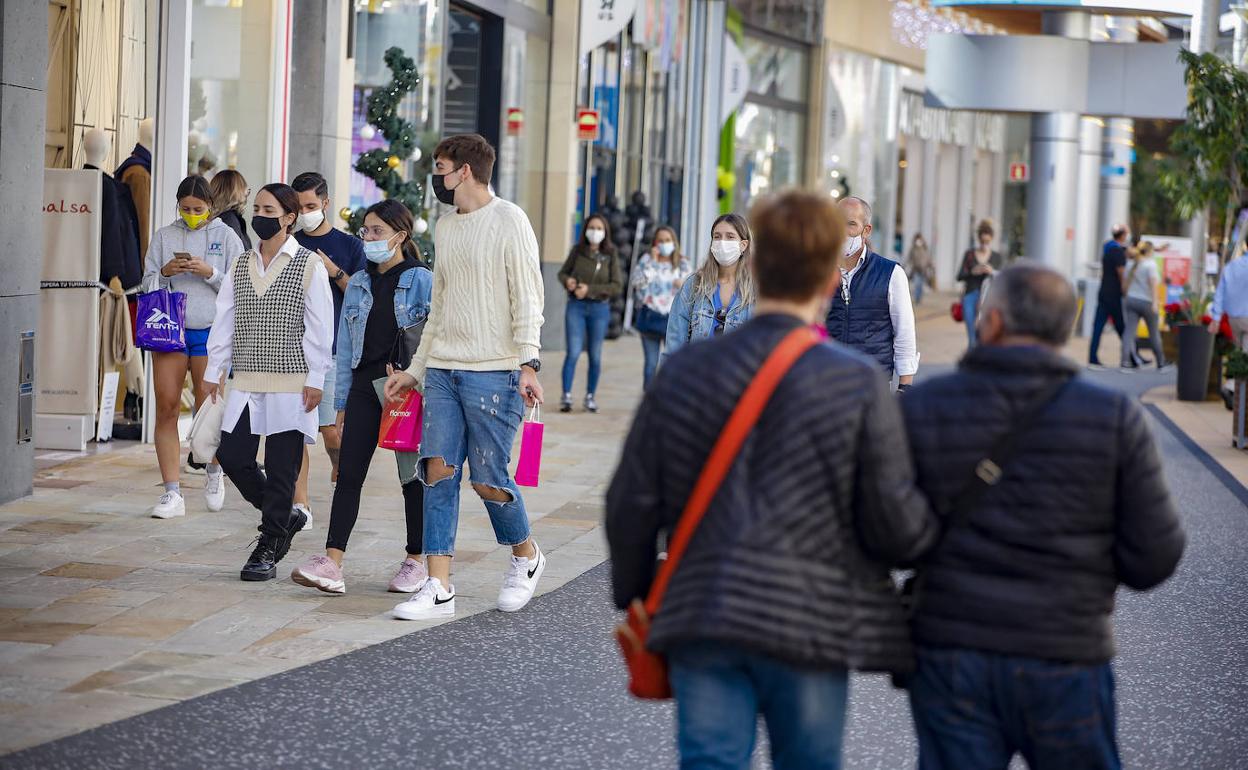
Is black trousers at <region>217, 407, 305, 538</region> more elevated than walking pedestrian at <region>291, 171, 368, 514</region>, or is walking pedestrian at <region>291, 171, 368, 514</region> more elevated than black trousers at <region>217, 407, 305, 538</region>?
walking pedestrian at <region>291, 171, 368, 514</region>

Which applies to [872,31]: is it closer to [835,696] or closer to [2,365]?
[2,365]

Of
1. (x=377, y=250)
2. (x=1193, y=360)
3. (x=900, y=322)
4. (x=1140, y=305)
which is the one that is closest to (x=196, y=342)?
(x=377, y=250)

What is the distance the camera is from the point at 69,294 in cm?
1185

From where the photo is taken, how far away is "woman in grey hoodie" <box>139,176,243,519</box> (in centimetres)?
938

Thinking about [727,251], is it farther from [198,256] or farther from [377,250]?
[198,256]

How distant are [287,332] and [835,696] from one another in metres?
4.80

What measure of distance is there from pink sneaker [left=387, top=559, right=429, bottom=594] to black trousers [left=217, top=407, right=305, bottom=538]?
54 cm

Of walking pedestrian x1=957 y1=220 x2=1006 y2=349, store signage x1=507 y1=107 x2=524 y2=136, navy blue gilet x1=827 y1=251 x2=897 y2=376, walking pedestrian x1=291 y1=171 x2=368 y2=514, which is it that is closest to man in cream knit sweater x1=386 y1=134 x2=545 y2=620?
navy blue gilet x1=827 y1=251 x2=897 y2=376

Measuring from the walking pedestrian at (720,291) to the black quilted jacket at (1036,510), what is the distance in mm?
4945

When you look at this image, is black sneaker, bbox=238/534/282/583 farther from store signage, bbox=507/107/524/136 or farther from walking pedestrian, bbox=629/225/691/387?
store signage, bbox=507/107/524/136

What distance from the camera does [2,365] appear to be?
9461mm

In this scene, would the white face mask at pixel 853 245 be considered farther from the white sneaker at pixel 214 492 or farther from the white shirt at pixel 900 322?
the white sneaker at pixel 214 492

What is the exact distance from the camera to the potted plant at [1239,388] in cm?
1445

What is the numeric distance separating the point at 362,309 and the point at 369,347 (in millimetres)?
179
